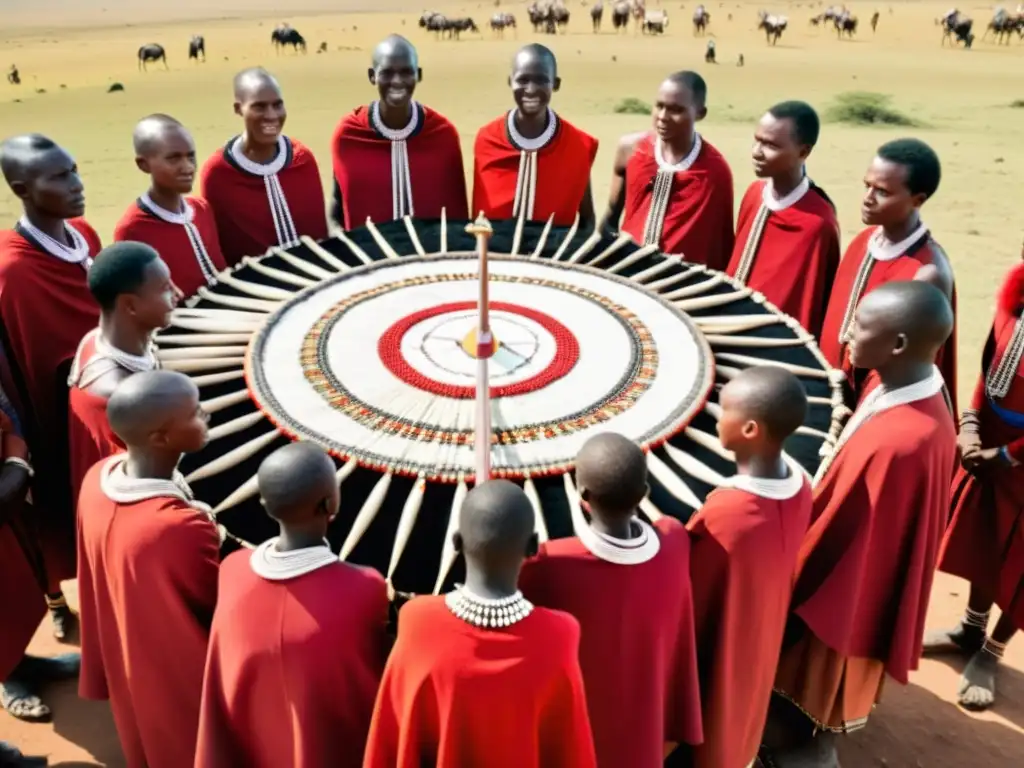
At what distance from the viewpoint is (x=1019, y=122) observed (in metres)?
20.3

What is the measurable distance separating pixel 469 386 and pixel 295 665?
1.41 meters

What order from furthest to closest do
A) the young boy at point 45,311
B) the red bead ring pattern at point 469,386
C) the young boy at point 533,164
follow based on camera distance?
1. the young boy at point 533,164
2. the young boy at point 45,311
3. the red bead ring pattern at point 469,386

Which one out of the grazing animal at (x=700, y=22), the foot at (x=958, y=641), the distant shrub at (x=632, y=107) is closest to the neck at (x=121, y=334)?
the foot at (x=958, y=641)

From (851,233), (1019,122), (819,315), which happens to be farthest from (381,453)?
(1019,122)

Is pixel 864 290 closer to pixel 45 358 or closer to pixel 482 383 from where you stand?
pixel 482 383

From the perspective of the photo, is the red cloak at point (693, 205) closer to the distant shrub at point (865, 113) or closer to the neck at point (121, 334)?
the neck at point (121, 334)

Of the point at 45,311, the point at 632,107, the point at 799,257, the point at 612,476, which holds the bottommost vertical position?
the point at 632,107

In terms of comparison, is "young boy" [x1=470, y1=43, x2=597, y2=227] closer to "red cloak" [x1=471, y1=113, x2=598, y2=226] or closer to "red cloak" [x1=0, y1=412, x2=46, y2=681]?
"red cloak" [x1=471, y1=113, x2=598, y2=226]

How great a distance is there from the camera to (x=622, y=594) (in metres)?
2.73

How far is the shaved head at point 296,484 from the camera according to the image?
2.60m

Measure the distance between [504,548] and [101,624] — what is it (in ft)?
5.85

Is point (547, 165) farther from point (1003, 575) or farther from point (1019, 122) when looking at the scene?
point (1019, 122)

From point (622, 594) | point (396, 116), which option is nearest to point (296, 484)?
point (622, 594)

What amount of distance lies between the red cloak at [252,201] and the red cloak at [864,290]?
324 cm
